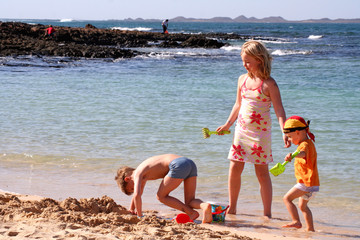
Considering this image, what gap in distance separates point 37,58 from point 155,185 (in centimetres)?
1817

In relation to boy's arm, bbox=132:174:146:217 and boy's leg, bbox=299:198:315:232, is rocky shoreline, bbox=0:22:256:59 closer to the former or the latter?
boy's arm, bbox=132:174:146:217

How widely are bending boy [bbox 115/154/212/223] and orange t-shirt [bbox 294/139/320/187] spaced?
2.62 feet

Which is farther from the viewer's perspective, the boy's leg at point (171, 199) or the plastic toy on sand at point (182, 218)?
the boy's leg at point (171, 199)

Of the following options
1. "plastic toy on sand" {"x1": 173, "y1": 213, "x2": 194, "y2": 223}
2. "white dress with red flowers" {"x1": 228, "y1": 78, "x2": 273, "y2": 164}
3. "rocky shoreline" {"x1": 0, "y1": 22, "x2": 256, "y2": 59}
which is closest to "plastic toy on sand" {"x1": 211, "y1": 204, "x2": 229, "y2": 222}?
"plastic toy on sand" {"x1": 173, "y1": 213, "x2": 194, "y2": 223}

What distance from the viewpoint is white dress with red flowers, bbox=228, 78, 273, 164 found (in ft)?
14.4

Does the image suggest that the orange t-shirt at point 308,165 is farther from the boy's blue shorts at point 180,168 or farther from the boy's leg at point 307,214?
the boy's blue shorts at point 180,168

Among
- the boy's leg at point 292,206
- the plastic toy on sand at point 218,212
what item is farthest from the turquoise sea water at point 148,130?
the plastic toy on sand at point 218,212

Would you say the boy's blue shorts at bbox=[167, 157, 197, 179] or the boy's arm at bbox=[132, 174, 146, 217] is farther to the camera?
the boy's blue shorts at bbox=[167, 157, 197, 179]

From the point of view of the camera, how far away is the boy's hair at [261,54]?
4.29 meters

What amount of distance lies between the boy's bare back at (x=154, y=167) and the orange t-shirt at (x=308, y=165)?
108 cm

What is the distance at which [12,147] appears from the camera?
7066 mm

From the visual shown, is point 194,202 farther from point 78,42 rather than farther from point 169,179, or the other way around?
point 78,42

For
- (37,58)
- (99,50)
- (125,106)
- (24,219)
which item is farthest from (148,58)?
(24,219)

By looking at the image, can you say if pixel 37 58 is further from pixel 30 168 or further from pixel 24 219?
pixel 24 219
